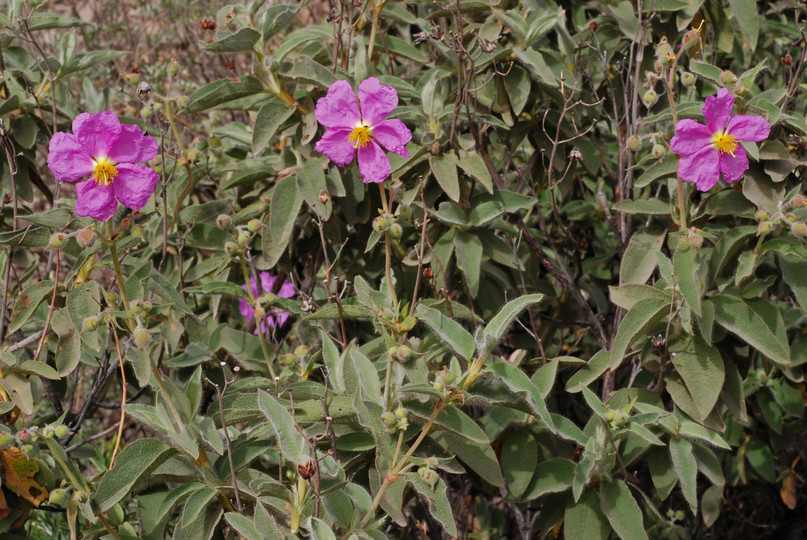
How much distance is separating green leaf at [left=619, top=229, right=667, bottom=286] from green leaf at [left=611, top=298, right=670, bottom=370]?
0.24m

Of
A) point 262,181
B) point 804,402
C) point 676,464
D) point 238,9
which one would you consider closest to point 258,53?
point 238,9

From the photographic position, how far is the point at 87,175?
5.71 feet

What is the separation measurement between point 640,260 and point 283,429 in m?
1.11

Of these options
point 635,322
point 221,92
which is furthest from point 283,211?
point 635,322

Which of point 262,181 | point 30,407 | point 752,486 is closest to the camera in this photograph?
point 30,407

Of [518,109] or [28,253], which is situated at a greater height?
[518,109]

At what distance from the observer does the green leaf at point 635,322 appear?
6.53ft

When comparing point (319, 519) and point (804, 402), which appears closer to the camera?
point (319, 519)

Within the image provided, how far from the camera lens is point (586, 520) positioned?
6.25 ft

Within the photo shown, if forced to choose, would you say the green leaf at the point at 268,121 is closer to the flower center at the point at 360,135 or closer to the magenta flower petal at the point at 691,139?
the flower center at the point at 360,135

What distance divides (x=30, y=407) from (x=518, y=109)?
1.42 meters

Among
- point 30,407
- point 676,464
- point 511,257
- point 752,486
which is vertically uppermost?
point 30,407

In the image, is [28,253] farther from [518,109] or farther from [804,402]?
[804,402]

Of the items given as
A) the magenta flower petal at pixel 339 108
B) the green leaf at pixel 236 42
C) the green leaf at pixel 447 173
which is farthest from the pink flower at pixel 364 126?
the green leaf at pixel 236 42
